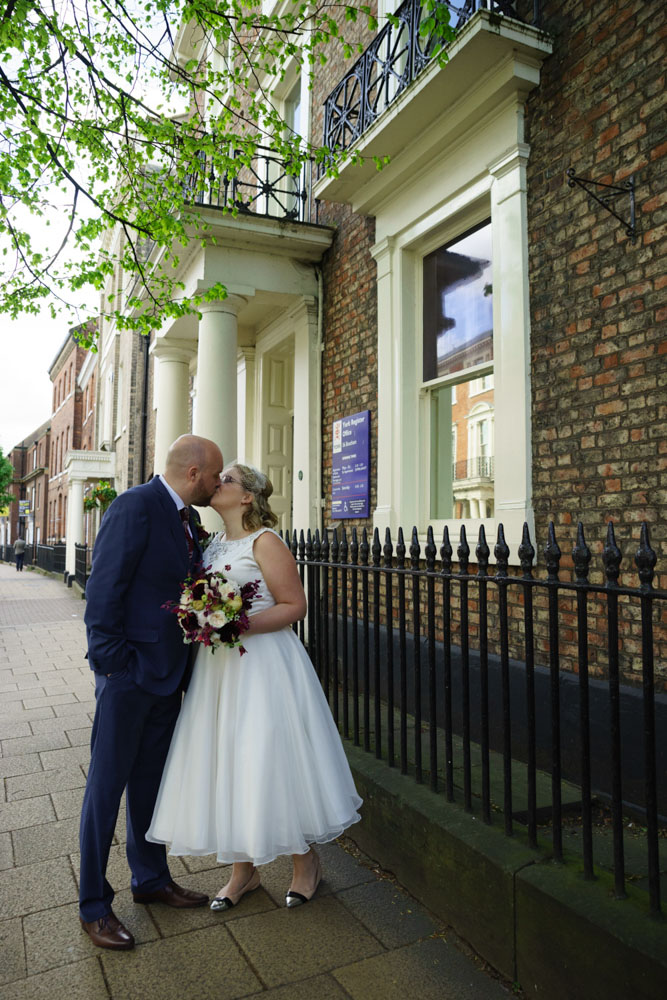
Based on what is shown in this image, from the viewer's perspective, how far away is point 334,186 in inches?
249

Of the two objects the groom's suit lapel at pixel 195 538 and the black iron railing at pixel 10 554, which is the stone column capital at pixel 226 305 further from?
→ the black iron railing at pixel 10 554

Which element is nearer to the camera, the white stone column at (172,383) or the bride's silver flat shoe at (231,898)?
the bride's silver flat shoe at (231,898)

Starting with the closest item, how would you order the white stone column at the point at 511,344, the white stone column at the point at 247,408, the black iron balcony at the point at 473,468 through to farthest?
the white stone column at the point at 511,344, the black iron balcony at the point at 473,468, the white stone column at the point at 247,408

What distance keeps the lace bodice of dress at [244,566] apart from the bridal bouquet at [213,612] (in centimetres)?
13

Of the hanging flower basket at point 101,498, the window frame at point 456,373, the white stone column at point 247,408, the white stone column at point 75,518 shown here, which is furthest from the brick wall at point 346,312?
the white stone column at point 75,518

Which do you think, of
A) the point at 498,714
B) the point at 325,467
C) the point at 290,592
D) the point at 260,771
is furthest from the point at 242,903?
the point at 325,467

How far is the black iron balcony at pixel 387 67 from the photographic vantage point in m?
5.10

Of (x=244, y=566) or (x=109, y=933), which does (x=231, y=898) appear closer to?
(x=109, y=933)

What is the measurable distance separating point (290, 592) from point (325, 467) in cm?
475

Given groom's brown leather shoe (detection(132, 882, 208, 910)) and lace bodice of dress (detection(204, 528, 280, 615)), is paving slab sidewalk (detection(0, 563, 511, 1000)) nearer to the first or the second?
groom's brown leather shoe (detection(132, 882, 208, 910))

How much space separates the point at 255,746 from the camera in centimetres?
267

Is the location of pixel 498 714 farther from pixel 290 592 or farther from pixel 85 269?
pixel 85 269

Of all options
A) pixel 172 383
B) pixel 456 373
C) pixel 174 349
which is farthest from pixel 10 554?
pixel 456 373

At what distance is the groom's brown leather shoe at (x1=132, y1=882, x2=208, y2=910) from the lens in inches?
113
